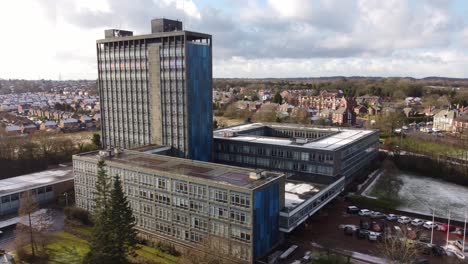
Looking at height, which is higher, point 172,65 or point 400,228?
point 172,65

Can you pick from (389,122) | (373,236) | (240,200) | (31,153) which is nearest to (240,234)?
(240,200)

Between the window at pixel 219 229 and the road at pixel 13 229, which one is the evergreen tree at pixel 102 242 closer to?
the window at pixel 219 229

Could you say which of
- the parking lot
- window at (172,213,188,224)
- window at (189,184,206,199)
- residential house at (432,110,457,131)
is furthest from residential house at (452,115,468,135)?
window at (172,213,188,224)

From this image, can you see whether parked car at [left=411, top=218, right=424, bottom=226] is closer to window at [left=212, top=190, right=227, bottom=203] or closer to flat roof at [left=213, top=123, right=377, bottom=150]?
flat roof at [left=213, top=123, right=377, bottom=150]

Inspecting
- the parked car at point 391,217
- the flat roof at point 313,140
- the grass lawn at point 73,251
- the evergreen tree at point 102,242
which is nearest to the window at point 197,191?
the grass lawn at point 73,251

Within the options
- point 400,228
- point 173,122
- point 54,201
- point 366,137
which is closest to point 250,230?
point 400,228

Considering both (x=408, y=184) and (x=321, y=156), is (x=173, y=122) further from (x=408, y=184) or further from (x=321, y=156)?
(x=408, y=184)
